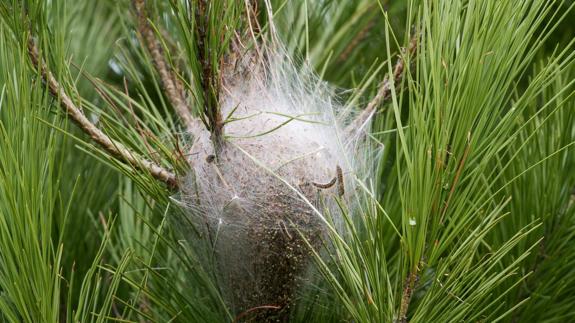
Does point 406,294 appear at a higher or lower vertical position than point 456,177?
lower

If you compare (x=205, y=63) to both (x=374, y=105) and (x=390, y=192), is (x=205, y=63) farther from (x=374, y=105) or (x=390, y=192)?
(x=390, y=192)

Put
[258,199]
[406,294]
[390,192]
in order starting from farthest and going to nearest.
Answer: [390,192], [258,199], [406,294]

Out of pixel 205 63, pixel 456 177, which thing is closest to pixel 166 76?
pixel 205 63

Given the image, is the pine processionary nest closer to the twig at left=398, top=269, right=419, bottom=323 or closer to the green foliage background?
the green foliage background

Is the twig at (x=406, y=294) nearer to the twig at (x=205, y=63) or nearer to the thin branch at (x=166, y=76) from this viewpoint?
the twig at (x=205, y=63)

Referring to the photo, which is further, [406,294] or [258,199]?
[258,199]

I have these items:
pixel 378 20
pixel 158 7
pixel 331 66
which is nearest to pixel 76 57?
pixel 158 7

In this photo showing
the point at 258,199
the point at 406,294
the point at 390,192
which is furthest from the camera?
the point at 390,192
